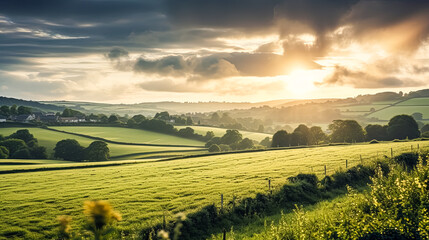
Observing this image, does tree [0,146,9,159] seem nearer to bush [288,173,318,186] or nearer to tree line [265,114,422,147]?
tree line [265,114,422,147]

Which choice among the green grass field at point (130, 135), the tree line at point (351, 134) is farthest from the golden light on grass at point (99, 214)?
the green grass field at point (130, 135)

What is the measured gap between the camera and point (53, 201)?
26.2 metres

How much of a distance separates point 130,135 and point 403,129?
96.6 metres

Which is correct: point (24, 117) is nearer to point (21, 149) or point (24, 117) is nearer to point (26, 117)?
point (26, 117)

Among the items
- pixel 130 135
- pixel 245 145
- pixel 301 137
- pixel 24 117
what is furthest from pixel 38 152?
pixel 24 117

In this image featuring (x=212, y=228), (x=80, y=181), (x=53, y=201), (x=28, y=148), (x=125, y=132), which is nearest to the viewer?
(x=212, y=228)

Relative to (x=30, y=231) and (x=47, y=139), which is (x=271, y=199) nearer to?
(x=30, y=231)

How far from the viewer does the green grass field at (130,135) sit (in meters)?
118

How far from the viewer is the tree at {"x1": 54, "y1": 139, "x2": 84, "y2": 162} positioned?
88963mm

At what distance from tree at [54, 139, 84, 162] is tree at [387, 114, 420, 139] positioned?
9440 cm

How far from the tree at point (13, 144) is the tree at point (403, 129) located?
364ft

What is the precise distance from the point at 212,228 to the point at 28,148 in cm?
8643

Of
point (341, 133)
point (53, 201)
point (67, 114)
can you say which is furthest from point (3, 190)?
point (67, 114)

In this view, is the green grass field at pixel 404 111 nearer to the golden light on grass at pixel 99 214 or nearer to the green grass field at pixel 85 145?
the green grass field at pixel 85 145
